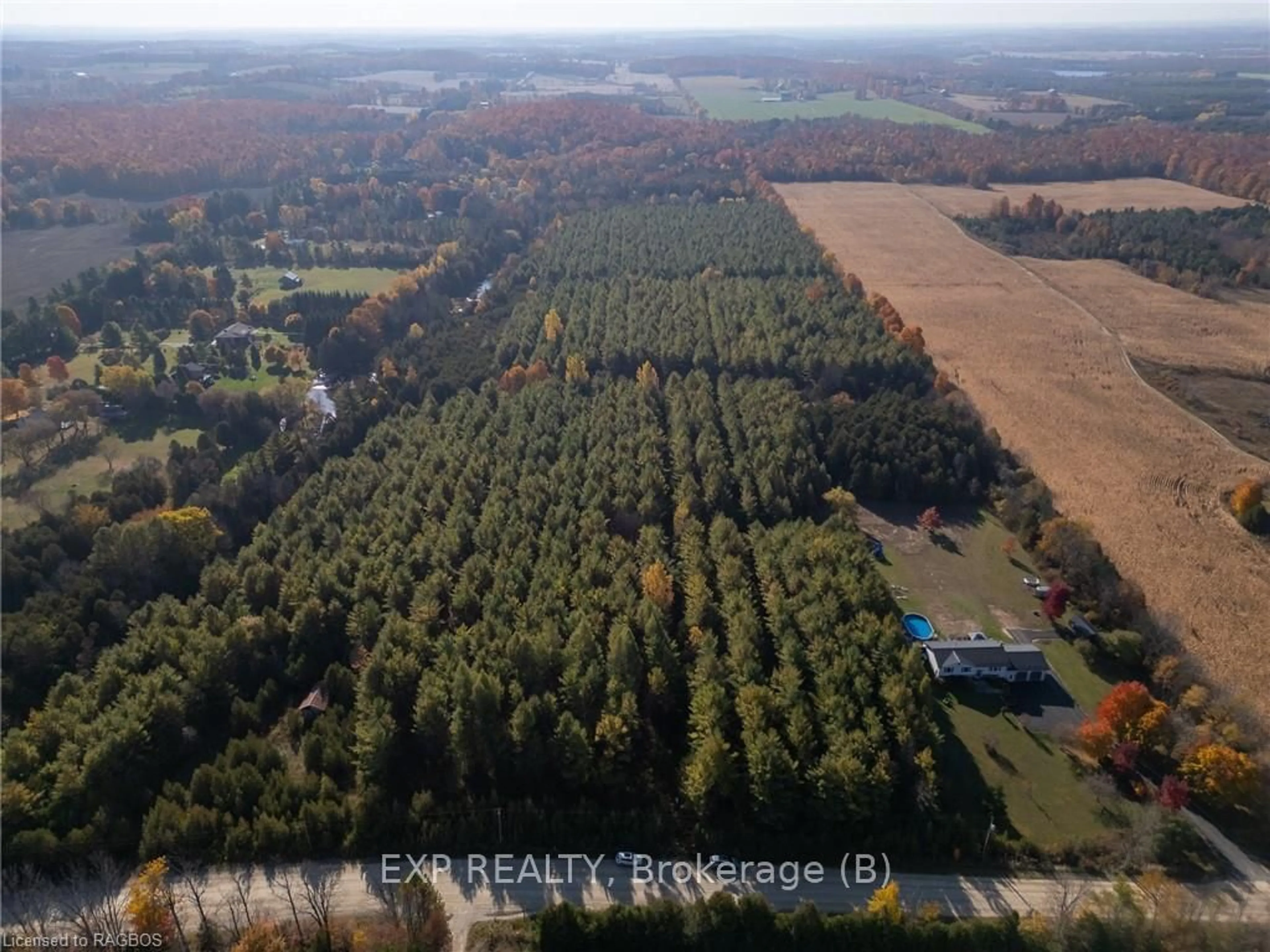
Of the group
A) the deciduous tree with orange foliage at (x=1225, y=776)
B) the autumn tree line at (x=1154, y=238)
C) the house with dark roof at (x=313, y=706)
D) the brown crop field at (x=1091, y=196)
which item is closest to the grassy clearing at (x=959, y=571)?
the deciduous tree with orange foliage at (x=1225, y=776)

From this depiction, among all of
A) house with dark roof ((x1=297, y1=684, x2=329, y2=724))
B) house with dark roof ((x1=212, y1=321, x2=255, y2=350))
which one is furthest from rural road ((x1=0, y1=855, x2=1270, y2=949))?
house with dark roof ((x1=212, y1=321, x2=255, y2=350))

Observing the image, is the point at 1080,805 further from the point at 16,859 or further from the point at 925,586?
the point at 16,859

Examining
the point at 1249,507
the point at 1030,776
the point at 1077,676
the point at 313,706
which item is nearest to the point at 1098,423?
the point at 1249,507

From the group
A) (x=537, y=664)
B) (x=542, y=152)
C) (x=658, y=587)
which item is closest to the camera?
(x=537, y=664)

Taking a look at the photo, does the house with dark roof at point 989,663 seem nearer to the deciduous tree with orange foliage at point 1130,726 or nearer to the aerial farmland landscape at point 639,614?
the aerial farmland landscape at point 639,614

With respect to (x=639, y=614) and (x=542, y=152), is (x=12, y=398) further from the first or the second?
(x=542, y=152)

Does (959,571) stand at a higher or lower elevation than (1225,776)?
lower
